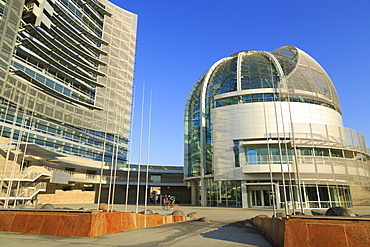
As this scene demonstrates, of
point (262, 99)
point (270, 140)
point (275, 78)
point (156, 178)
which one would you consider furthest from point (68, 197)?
point (275, 78)

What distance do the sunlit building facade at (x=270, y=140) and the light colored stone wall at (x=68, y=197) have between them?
2254 cm

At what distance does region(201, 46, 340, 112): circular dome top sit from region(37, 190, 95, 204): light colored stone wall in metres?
34.0

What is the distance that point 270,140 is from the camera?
38344 millimetres

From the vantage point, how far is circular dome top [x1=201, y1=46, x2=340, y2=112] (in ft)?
141

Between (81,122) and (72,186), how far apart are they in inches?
537

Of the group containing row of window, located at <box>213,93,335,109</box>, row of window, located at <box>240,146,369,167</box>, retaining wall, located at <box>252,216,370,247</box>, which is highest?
row of window, located at <box>213,93,335,109</box>

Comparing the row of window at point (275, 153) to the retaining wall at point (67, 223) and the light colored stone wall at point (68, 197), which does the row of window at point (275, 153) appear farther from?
the light colored stone wall at point (68, 197)

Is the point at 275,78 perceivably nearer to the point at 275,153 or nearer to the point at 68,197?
the point at 275,153

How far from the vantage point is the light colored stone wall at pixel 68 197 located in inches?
1644

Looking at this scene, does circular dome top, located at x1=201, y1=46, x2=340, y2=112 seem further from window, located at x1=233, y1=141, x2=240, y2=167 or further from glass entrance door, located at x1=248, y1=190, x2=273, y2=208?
glass entrance door, located at x1=248, y1=190, x2=273, y2=208

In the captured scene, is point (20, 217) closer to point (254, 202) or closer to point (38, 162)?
point (254, 202)

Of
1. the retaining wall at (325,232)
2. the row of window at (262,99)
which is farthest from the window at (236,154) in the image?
the retaining wall at (325,232)

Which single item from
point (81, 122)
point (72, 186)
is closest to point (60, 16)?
point (81, 122)

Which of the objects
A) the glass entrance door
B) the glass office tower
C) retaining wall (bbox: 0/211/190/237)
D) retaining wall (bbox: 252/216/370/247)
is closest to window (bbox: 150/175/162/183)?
the glass office tower
